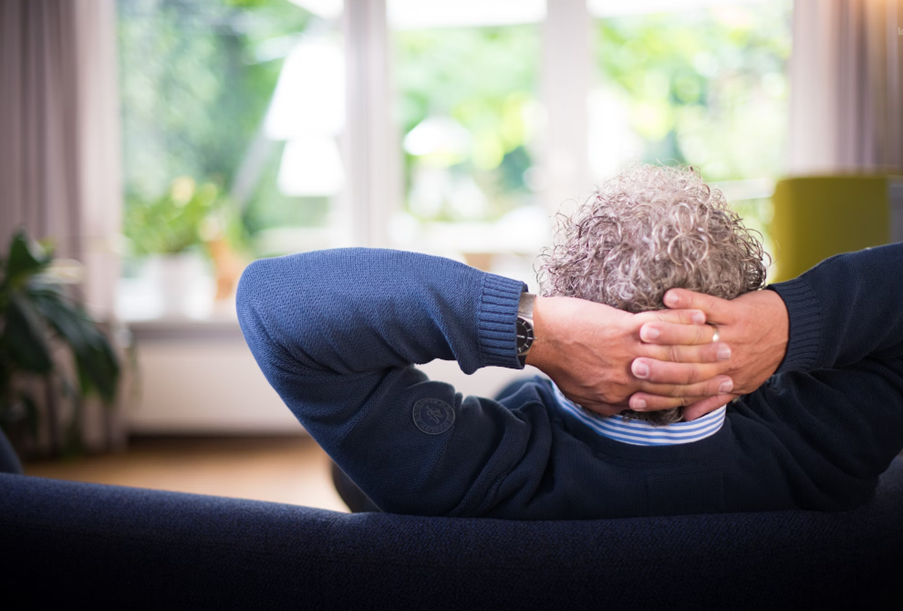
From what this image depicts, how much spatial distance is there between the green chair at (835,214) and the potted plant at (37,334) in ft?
8.43

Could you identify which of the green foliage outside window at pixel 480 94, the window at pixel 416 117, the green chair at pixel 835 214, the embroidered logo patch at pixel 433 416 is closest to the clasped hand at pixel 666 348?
the embroidered logo patch at pixel 433 416

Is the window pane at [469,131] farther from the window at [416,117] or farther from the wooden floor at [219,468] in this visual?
the wooden floor at [219,468]

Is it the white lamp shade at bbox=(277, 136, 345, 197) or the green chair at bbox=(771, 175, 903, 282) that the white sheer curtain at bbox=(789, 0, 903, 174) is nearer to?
the green chair at bbox=(771, 175, 903, 282)

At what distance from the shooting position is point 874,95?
114 inches

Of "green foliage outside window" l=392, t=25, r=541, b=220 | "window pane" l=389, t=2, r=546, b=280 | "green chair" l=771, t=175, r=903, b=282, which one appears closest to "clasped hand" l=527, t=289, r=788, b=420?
"green chair" l=771, t=175, r=903, b=282

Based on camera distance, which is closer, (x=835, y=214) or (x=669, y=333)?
(x=669, y=333)

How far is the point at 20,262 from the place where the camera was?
8.61 feet

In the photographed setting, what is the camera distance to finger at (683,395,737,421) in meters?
0.71

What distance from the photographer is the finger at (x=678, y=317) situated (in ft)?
2.12

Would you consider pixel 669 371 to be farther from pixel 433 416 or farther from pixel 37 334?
pixel 37 334

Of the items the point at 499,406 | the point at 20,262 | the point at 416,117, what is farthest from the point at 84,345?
the point at 499,406

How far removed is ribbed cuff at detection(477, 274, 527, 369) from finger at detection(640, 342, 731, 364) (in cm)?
13

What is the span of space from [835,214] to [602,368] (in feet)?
6.29

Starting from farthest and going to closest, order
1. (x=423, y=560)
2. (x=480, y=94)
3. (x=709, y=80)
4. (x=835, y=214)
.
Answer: (x=480, y=94) < (x=709, y=80) < (x=835, y=214) < (x=423, y=560)
